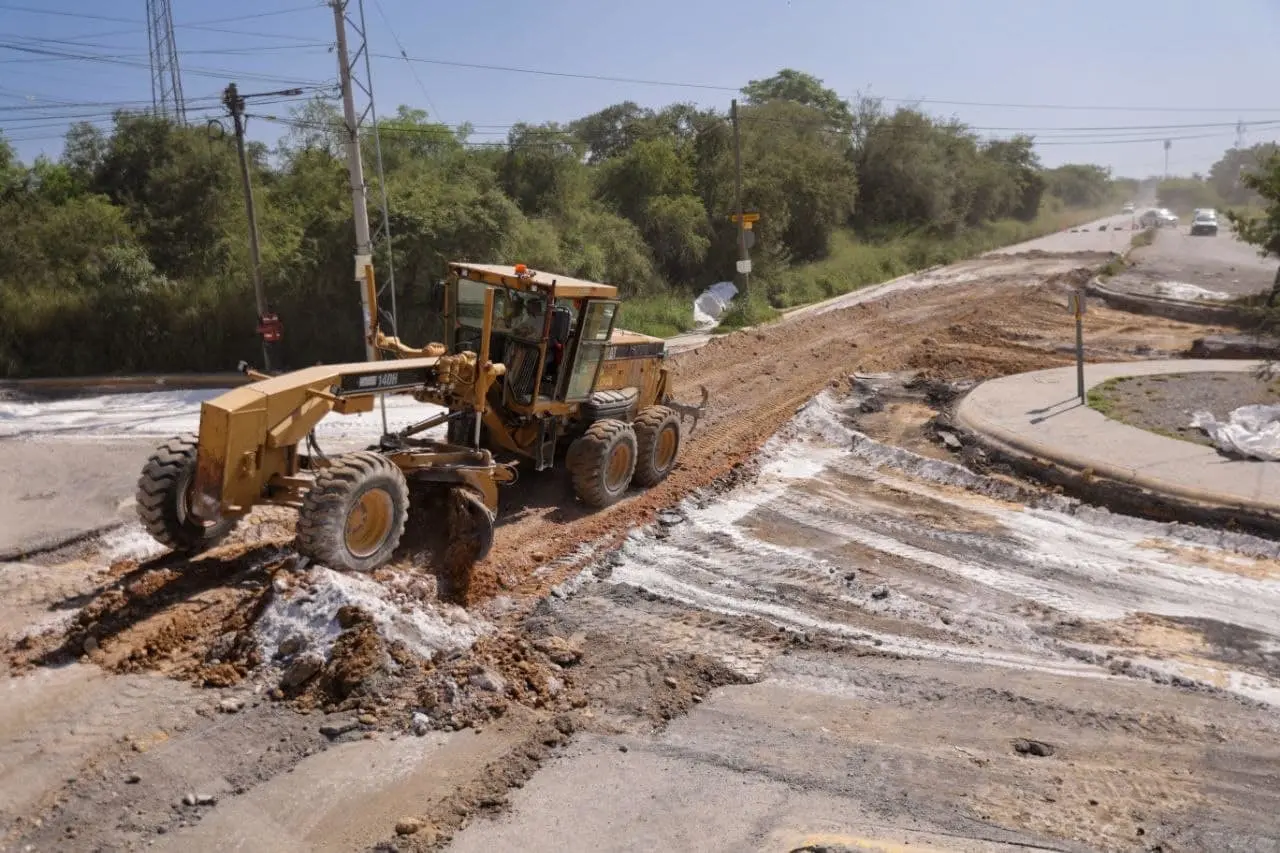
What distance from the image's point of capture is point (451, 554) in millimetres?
8070

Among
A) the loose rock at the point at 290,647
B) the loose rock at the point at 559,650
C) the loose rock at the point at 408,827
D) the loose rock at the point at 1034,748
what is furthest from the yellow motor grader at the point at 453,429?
the loose rock at the point at 1034,748

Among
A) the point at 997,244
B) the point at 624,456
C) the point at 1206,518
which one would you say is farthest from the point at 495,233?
the point at 997,244

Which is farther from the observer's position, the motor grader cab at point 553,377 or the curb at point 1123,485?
the curb at point 1123,485

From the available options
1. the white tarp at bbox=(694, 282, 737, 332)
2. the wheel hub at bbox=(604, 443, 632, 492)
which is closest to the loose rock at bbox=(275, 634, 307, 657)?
the wheel hub at bbox=(604, 443, 632, 492)

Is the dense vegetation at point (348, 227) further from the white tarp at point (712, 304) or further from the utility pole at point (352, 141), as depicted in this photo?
the utility pole at point (352, 141)

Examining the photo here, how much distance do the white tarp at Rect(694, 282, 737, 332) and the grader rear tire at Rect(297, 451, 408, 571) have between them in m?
17.9

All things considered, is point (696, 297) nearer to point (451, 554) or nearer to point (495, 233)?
point (495, 233)

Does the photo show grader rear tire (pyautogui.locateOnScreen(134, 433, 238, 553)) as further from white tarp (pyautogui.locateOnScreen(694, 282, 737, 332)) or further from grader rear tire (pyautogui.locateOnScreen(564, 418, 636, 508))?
white tarp (pyautogui.locateOnScreen(694, 282, 737, 332))

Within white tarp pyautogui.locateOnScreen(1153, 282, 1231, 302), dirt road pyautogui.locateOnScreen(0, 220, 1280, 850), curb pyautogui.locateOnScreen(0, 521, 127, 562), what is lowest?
dirt road pyautogui.locateOnScreen(0, 220, 1280, 850)

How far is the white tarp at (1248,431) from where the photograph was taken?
11898 millimetres

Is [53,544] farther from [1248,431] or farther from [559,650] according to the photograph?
[1248,431]

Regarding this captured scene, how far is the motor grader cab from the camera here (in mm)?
9250

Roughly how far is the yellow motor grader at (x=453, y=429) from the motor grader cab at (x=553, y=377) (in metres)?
0.01

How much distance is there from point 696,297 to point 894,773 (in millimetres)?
23610
